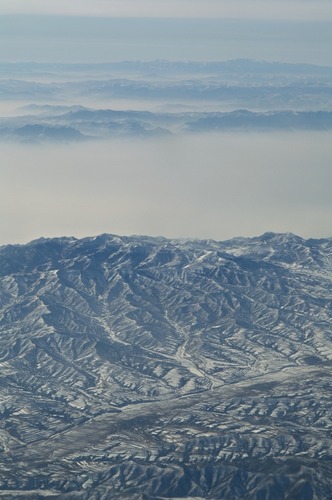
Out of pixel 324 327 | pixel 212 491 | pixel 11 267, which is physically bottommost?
pixel 212 491

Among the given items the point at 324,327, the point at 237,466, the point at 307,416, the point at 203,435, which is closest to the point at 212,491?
the point at 237,466

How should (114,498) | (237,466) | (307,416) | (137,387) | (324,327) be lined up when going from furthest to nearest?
(324,327) < (137,387) < (307,416) < (237,466) < (114,498)

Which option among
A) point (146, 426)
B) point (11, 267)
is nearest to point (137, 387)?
point (146, 426)

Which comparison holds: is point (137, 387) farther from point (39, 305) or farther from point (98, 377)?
point (39, 305)

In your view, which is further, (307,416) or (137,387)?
(137,387)

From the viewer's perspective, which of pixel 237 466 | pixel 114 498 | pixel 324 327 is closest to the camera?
pixel 114 498

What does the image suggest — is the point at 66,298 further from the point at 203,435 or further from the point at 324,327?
the point at 203,435

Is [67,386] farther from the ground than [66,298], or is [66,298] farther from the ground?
[66,298]
